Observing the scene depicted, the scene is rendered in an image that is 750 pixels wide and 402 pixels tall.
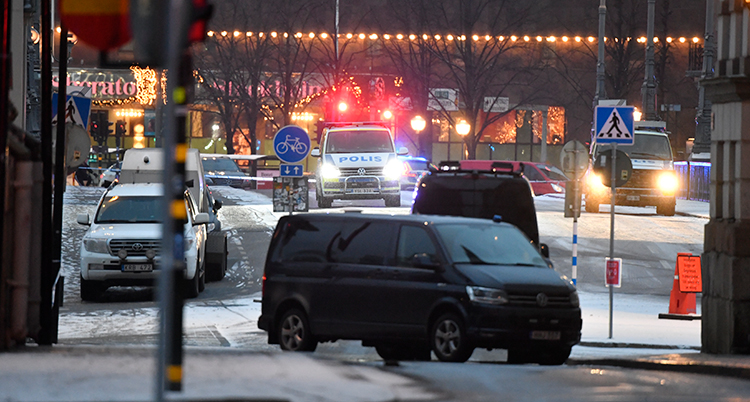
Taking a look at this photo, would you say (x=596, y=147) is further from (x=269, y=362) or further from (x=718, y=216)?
(x=269, y=362)

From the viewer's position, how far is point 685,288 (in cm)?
1809

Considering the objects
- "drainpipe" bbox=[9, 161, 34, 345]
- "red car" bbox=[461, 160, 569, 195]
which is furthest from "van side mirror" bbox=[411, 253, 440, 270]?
"red car" bbox=[461, 160, 569, 195]

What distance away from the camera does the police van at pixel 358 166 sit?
3209 cm

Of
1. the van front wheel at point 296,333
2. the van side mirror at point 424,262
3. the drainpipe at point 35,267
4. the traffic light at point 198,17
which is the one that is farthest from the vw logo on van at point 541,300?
the traffic light at point 198,17

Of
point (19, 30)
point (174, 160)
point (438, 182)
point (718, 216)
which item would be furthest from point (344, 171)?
point (174, 160)

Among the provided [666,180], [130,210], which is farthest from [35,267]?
[666,180]

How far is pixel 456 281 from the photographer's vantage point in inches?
478

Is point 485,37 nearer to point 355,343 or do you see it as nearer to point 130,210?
point 130,210

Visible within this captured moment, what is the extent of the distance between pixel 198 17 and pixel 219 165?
46.6 meters

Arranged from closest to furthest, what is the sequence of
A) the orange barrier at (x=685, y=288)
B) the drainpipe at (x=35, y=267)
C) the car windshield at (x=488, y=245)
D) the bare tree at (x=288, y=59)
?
the drainpipe at (x=35, y=267), the car windshield at (x=488, y=245), the orange barrier at (x=685, y=288), the bare tree at (x=288, y=59)

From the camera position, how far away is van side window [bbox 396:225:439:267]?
12602mm

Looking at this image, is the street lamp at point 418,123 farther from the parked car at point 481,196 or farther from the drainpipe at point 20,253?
the drainpipe at point 20,253

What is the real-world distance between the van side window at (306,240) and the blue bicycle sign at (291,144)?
22.9 feet

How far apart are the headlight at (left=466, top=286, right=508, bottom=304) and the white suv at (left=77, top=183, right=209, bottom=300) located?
7.60 meters
